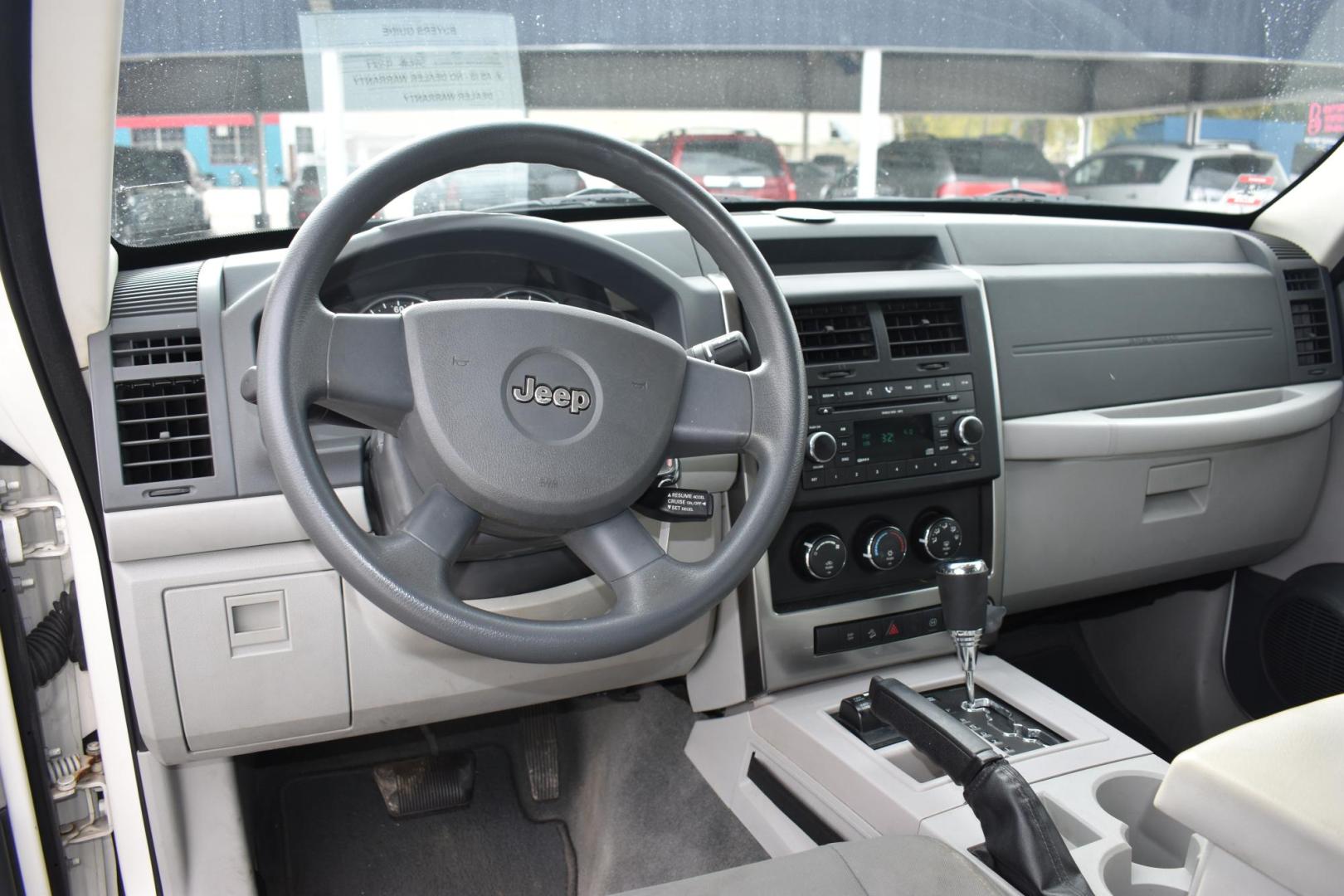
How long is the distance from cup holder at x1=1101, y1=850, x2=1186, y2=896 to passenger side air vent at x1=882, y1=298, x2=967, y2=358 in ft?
2.52

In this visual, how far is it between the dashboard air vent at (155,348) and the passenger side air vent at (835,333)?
827 millimetres

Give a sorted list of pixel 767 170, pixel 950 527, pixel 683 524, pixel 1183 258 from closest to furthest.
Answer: pixel 683 524 → pixel 950 527 → pixel 767 170 → pixel 1183 258

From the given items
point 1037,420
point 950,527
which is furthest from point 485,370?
point 1037,420

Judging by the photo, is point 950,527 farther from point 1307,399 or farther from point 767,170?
point 1307,399

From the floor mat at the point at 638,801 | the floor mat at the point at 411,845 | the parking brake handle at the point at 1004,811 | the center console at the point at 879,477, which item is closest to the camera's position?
the parking brake handle at the point at 1004,811

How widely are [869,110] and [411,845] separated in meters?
1.62

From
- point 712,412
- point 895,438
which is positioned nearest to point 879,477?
point 895,438

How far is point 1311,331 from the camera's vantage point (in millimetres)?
2203

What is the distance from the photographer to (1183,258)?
215cm

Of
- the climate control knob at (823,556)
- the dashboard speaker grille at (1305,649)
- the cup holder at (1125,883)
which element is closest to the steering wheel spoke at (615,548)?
the climate control knob at (823,556)

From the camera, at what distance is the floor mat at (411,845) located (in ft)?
6.52

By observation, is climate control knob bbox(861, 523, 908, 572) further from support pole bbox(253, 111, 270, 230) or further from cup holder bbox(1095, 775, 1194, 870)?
support pole bbox(253, 111, 270, 230)

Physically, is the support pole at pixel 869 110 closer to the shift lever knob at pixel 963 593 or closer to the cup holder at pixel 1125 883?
the shift lever knob at pixel 963 593

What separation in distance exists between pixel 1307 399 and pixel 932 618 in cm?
91
